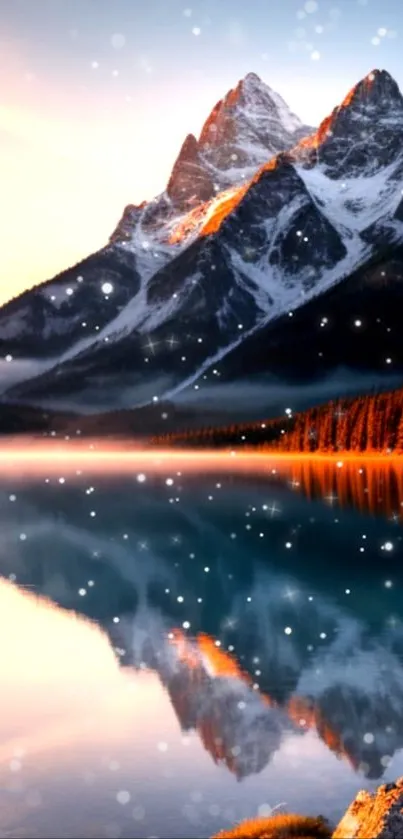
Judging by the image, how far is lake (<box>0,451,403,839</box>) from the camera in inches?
687

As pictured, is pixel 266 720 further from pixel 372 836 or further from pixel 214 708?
pixel 372 836

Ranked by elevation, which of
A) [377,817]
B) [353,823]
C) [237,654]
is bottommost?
[237,654]

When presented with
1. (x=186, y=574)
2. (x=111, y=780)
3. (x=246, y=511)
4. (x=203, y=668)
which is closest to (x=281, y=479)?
(x=246, y=511)

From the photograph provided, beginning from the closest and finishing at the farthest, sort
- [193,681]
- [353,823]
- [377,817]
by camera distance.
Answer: [377,817] → [353,823] → [193,681]

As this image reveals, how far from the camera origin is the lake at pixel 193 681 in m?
17.4

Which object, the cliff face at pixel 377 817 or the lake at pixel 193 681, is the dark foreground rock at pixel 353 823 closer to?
the cliff face at pixel 377 817

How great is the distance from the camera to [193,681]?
2611cm

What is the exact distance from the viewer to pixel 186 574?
54.1 meters

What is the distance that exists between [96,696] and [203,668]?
4266 mm

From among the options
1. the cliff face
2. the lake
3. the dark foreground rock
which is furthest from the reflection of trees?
the cliff face

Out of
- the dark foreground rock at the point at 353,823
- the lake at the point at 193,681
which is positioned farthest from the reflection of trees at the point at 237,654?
the dark foreground rock at the point at 353,823

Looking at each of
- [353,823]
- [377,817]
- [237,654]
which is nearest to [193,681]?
[237,654]

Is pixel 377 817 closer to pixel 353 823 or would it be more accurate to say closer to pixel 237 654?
pixel 353 823

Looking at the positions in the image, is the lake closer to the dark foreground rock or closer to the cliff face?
the dark foreground rock
